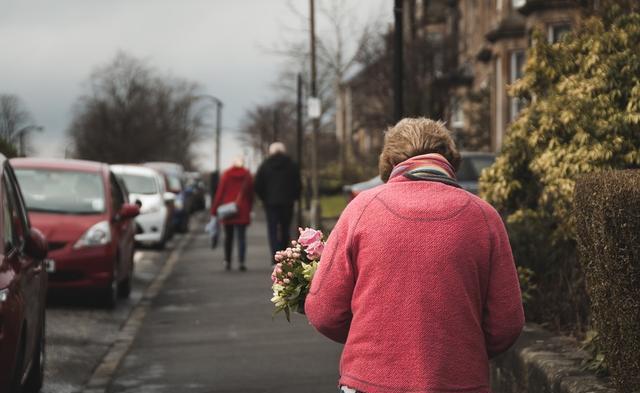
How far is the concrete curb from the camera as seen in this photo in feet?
29.9

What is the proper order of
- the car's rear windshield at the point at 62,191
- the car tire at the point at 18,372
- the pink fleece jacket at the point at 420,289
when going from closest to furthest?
the pink fleece jacket at the point at 420,289, the car tire at the point at 18,372, the car's rear windshield at the point at 62,191

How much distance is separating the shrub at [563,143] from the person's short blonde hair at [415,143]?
13.3ft

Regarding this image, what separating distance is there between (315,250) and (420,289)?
0.84m

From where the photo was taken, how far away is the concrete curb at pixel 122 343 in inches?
359

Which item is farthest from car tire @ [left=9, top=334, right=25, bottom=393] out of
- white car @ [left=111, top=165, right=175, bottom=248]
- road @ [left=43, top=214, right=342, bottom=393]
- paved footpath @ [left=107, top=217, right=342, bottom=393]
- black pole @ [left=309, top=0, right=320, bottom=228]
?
black pole @ [left=309, top=0, right=320, bottom=228]

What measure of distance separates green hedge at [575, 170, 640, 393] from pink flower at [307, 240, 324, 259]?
1401 millimetres

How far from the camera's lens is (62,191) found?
14188 mm

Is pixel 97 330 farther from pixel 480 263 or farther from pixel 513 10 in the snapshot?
pixel 513 10

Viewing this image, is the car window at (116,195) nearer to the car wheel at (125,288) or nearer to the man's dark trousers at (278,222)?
the car wheel at (125,288)

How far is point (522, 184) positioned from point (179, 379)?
365 cm

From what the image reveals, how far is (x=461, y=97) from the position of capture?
41.1 meters

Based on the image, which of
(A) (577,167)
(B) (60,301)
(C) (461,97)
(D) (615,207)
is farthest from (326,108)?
(D) (615,207)

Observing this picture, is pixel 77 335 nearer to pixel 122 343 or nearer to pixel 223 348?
pixel 122 343

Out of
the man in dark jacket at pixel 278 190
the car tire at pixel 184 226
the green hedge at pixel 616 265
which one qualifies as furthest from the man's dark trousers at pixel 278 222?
the car tire at pixel 184 226
